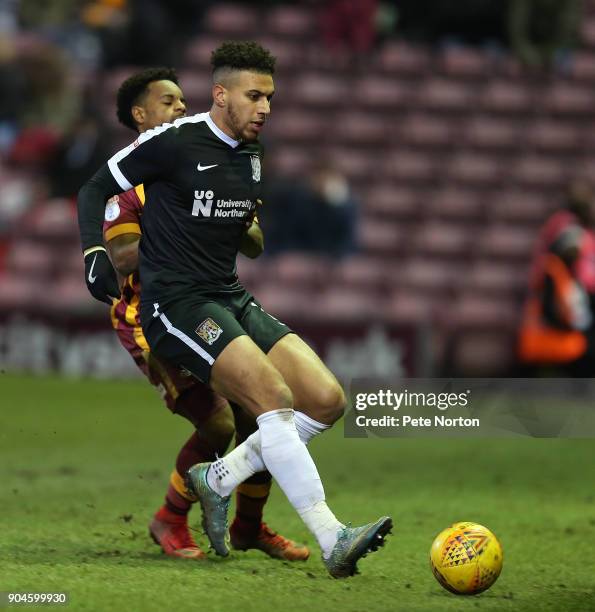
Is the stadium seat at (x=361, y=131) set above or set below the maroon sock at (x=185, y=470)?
above

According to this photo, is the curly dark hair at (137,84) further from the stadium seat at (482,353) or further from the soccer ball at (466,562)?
the stadium seat at (482,353)

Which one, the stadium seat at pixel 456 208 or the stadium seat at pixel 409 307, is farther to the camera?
the stadium seat at pixel 456 208

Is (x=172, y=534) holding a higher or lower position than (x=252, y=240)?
lower

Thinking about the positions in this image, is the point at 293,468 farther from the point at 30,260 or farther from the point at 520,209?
the point at 30,260

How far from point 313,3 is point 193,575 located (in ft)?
39.9

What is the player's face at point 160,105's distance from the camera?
6.91 meters

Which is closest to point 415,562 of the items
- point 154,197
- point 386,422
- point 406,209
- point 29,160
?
point 386,422

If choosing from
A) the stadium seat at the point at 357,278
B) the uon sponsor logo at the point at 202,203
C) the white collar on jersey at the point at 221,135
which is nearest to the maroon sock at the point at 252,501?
the uon sponsor logo at the point at 202,203

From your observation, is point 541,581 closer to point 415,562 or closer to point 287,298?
point 415,562

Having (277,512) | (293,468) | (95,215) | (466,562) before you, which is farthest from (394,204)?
(466,562)

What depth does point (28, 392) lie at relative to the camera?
44.0 ft

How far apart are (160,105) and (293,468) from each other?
2.01m

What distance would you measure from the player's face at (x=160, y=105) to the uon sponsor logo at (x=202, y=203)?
852mm

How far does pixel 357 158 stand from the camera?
1638 cm
